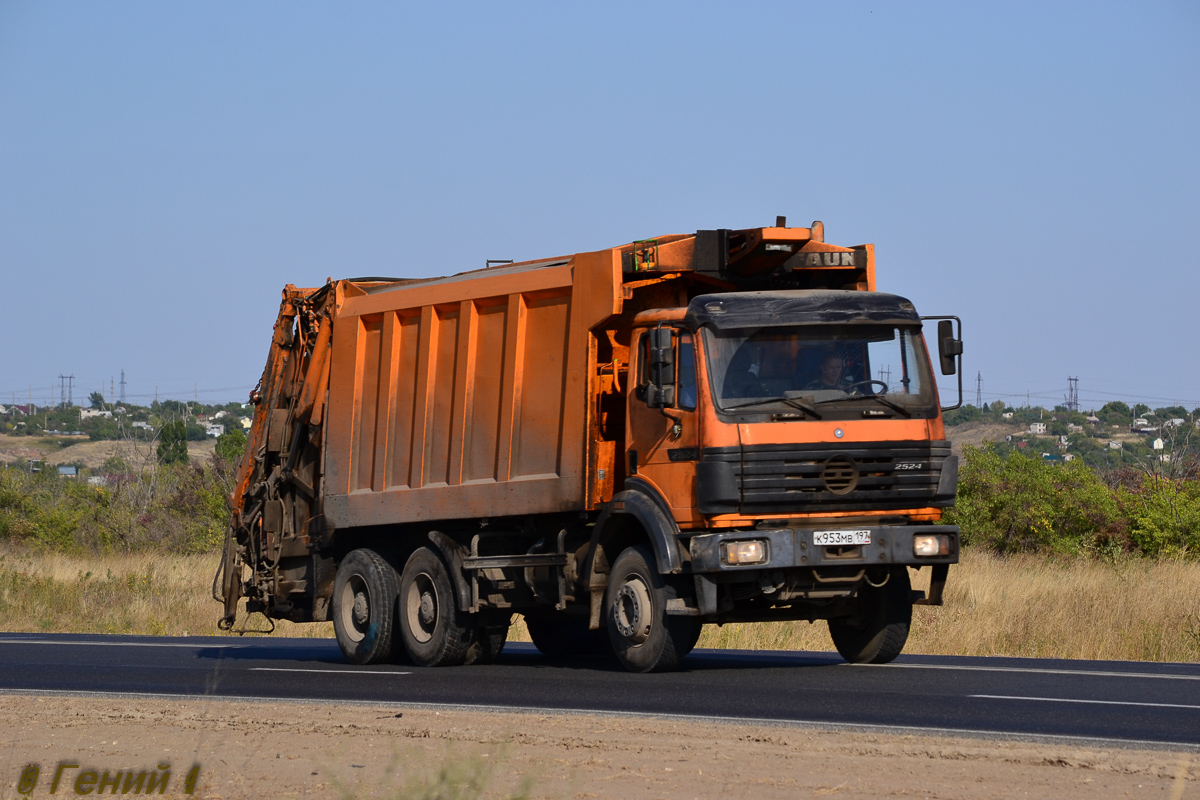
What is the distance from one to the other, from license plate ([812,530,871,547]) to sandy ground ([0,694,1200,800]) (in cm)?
264

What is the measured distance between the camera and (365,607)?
14.7m

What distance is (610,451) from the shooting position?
12.6m

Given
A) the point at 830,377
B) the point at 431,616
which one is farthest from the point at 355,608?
the point at 830,377

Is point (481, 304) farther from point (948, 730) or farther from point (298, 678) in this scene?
point (948, 730)

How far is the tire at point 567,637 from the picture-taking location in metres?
15.2

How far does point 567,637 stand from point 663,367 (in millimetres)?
4540

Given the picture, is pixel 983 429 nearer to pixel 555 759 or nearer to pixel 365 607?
pixel 365 607

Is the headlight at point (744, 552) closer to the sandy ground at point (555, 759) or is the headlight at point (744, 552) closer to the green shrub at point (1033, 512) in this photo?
the sandy ground at point (555, 759)

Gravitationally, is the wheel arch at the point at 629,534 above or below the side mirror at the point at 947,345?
below

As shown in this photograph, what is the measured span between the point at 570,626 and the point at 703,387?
4606 millimetres

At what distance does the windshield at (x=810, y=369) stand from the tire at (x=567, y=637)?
4528mm

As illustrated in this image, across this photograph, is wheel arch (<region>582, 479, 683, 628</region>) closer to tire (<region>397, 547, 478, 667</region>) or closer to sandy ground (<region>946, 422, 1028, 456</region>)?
tire (<region>397, 547, 478, 667</region>)

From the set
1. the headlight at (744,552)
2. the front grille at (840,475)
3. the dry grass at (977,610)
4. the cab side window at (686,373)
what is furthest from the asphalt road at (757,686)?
the cab side window at (686,373)

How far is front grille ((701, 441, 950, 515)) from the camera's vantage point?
11.2 meters
